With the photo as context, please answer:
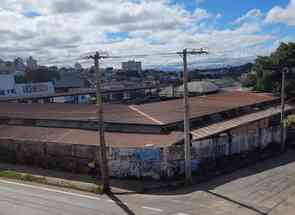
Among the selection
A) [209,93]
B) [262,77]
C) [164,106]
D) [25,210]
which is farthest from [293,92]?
[25,210]

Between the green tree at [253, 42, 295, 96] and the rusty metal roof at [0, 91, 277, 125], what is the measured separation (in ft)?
19.7

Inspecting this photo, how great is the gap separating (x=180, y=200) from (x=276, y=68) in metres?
33.5

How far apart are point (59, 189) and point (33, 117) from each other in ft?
47.0

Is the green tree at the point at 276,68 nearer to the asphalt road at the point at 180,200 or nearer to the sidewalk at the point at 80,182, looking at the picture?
the asphalt road at the point at 180,200

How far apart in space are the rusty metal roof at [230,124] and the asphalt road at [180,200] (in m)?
4.42

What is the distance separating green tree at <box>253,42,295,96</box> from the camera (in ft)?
150

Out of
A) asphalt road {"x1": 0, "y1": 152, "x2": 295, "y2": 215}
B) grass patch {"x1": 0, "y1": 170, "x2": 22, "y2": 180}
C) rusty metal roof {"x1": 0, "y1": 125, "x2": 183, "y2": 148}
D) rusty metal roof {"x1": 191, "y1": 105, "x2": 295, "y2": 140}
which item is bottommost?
grass patch {"x1": 0, "y1": 170, "x2": 22, "y2": 180}

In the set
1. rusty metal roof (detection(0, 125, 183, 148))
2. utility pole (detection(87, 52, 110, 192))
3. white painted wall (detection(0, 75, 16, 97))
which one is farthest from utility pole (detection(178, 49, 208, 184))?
white painted wall (detection(0, 75, 16, 97))

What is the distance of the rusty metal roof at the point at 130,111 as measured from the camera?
28.6 m

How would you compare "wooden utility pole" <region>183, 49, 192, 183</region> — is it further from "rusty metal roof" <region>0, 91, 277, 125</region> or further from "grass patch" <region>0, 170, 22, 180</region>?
"grass patch" <region>0, 170, 22, 180</region>

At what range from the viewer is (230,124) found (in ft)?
99.9

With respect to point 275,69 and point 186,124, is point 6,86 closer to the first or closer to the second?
point 275,69

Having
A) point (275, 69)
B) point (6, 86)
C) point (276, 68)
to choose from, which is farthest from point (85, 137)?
point (6, 86)

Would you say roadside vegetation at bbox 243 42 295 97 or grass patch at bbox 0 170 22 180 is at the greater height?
roadside vegetation at bbox 243 42 295 97
